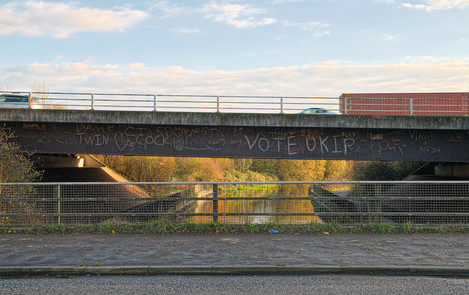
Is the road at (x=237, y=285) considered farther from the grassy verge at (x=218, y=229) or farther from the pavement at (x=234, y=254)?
the grassy verge at (x=218, y=229)

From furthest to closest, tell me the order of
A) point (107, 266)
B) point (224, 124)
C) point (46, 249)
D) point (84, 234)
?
point (224, 124) → point (84, 234) → point (46, 249) → point (107, 266)

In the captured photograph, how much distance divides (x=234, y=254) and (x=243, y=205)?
2930 mm

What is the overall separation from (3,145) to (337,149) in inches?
519

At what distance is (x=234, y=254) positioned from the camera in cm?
820

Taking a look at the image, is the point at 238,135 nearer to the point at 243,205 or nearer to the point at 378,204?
the point at 243,205

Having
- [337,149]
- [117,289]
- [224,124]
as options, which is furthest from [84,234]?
[337,149]

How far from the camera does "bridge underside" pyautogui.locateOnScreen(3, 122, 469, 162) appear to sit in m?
17.7

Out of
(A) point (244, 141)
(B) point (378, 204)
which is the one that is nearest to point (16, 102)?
(A) point (244, 141)

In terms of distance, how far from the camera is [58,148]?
18516 mm

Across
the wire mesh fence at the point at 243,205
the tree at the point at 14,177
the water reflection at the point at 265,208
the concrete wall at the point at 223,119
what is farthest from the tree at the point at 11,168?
the water reflection at the point at 265,208

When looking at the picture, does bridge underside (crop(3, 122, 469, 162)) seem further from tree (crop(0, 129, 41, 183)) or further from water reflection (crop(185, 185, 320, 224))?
water reflection (crop(185, 185, 320, 224))

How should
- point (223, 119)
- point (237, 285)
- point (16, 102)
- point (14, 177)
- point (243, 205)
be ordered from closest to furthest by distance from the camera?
point (237, 285)
point (243, 205)
point (14, 177)
point (223, 119)
point (16, 102)

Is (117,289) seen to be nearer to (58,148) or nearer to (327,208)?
(327,208)

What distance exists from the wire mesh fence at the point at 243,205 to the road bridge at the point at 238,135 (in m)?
6.39
